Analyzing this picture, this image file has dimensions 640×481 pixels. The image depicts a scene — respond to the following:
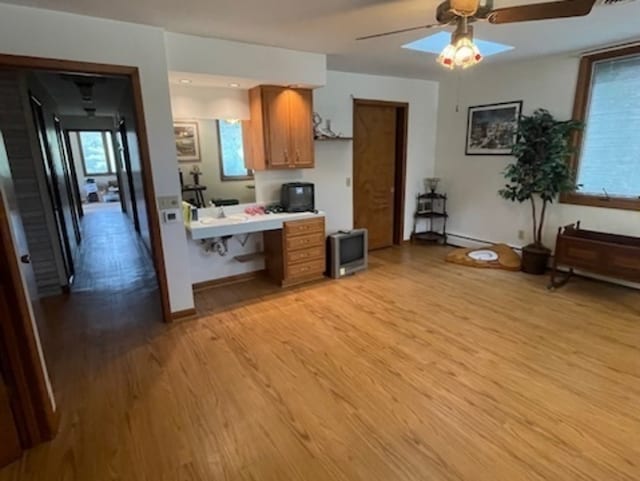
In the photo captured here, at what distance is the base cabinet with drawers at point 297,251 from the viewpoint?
157 inches

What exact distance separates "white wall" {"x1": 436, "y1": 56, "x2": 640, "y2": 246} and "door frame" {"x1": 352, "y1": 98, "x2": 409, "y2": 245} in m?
0.67

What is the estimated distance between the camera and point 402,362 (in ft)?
8.61

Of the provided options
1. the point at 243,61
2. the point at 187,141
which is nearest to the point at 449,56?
the point at 243,61

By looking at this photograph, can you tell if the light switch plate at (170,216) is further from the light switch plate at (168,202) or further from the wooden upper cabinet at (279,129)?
the wooden upper cabinet at (279,129)

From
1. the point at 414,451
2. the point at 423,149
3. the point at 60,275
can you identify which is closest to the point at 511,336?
the point at 414,451

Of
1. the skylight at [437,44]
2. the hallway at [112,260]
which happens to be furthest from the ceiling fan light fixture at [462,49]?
the hallway at [112,260]

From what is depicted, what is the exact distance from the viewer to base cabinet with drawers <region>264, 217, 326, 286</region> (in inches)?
157

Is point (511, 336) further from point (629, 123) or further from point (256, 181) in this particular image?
point (256, 181)

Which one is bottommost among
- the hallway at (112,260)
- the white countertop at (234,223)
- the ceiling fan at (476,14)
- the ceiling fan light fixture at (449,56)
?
the hallway at (112,260)

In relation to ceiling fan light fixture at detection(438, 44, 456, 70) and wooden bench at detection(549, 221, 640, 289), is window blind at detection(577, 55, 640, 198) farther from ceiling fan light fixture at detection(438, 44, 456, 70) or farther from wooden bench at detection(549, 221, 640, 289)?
ceiling fan light fixture at detection(438, 44, 456, 70)

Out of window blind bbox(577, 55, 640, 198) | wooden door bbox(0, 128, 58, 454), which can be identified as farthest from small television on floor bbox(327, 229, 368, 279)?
wooden door bbox(0, 128, 58, 454)

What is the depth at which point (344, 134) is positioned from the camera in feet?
15.8

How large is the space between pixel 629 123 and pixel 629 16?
124 centimetres

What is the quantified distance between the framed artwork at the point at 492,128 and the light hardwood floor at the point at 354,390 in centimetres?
211
